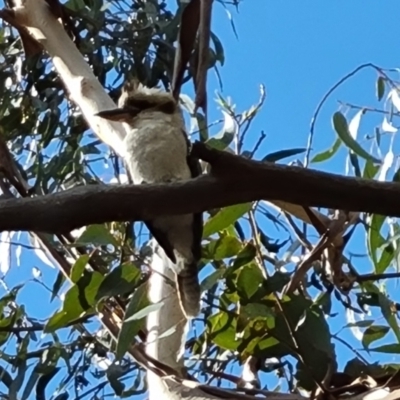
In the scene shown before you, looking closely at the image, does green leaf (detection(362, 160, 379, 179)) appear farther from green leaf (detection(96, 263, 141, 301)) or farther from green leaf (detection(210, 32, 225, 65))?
green leaf (detection(210, 32, 225, 65))

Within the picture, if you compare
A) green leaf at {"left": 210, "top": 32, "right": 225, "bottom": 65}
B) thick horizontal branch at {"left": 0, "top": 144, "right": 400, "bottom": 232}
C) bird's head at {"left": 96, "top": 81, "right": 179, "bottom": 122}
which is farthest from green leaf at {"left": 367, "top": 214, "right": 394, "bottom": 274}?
green leaf at {"left": 210, "top": 32, "right": 225, "bottom": 65}

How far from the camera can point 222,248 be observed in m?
1.29

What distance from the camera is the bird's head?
135 cm

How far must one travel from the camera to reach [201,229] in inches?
48.9

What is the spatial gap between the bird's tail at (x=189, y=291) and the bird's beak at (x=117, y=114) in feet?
0.88

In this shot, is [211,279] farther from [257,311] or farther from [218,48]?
[218,48]

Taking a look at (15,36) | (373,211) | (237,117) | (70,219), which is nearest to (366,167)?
(237,117)

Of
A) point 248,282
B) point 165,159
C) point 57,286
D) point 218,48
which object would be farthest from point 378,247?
point 218,48

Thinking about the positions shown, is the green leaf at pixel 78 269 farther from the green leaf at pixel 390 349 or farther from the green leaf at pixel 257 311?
the green leaf at pixel 390 349

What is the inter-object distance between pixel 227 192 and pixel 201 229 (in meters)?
0.47

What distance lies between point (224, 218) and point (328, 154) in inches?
9.3

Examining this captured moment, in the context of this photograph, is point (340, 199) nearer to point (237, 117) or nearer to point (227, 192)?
point (227, 192)

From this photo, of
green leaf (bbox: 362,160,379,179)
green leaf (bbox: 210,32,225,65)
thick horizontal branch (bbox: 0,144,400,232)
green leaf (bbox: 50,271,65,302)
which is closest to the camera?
thick horizontal branch (bbox: 0,144,400,232)

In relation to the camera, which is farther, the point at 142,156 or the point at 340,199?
the point at 142,156
